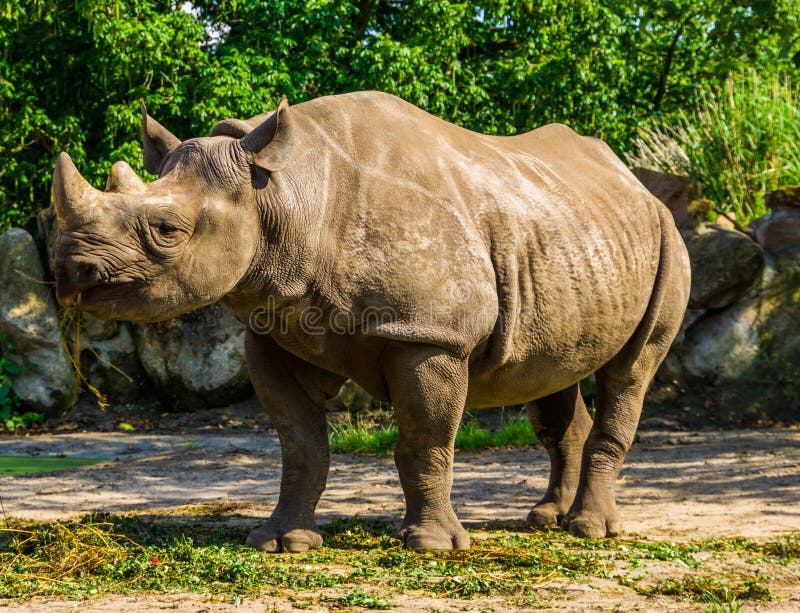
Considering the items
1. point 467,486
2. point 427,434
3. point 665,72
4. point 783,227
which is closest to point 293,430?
point 427,434

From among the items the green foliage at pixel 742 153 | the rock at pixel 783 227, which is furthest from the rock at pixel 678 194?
the green foliage at pixel 742 153

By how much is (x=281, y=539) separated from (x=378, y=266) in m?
1.35

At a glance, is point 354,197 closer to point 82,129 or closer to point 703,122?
point 703,122

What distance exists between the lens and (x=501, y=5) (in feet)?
52.4

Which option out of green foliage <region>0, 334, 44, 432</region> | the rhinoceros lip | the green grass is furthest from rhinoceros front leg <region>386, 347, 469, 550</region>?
green foliage <region>0, 334, 44, 432</region>

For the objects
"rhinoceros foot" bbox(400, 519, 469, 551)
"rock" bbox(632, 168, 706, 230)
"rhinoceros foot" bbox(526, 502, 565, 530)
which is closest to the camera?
"rhinoceros foot" bbox(400, 519, 469, 551)

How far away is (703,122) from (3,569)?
11.3m

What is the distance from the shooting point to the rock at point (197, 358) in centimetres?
1148

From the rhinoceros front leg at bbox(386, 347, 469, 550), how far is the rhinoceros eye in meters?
1.12

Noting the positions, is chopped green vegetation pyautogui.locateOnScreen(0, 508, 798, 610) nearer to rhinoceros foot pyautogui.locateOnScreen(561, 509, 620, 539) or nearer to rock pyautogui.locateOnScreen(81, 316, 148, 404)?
rhinoceros foot pyautogui.locateOnScreen(561, 509, 620, 539)

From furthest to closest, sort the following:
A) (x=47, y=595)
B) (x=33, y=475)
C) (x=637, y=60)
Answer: (x=637, y=60)
(x=33, y=475)
(x=47, y=595)

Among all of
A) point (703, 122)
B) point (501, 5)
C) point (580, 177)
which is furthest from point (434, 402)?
point (501, 5)

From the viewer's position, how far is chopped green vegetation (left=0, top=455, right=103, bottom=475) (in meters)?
8.14

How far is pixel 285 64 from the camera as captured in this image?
1424cm
